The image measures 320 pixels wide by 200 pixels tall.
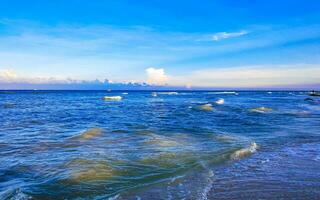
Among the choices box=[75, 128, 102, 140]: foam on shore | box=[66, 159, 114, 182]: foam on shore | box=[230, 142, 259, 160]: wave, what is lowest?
box=[75, 128, 102, 140]: foam on shore

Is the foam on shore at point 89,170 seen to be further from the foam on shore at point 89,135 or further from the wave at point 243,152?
the foam on shore at point 89,135

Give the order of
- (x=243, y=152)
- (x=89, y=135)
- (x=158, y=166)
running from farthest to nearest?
(x=89, y=135) < (x=243, y=152) < (x=158, y=166)

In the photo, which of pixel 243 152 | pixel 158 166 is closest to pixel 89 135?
pixel 158 166

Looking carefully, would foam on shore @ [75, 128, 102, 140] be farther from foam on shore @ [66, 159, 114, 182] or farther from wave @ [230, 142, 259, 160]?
wave @ [230, 142, 259, 160]

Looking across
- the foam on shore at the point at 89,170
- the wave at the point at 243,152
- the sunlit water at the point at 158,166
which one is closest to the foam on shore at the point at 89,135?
the sunlit water at the point at 158,166

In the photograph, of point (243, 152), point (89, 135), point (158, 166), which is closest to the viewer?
point (158, 166)

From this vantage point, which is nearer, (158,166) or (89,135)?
(158,166)

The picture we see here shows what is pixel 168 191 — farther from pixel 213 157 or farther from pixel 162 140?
pixel 162 140

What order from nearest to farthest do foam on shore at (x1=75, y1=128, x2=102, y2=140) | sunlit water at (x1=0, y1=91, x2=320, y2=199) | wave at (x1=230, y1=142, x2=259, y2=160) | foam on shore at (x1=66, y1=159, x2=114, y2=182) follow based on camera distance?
sunlit water at (x1=0, y1=91, x2=320, y2=199)
foam on shore at (x1=66, y1=159, x2=114, y2=182)
wave at (x1=230, y1=142, x2=259, y2=160)
foam on shore at (x1=75, y1=128, x2=102, y2=140)

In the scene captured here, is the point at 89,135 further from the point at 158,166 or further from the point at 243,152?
the point at 243,152

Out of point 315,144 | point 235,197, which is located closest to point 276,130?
point 315,144

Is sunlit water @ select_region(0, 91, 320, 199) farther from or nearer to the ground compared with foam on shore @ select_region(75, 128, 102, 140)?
farther from the ground

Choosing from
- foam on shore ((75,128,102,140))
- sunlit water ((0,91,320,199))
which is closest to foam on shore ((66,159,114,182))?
sunlit water ((0,91,320,199))

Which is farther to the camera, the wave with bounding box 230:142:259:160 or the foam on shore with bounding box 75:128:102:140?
the foam on shore with bounding box 75:128:102:140
